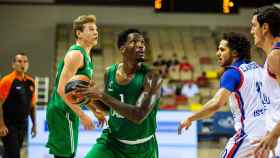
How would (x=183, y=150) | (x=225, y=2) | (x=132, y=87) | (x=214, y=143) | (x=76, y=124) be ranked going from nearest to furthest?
(x=132, y=87) → (x=76, y=124) → (x=225, y=2) → (x=183, y=150) → (x=214, y=143)

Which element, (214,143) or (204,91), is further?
(204,91)

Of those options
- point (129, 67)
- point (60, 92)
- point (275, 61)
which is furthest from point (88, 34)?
point (275, 61)

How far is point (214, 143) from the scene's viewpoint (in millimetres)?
14617

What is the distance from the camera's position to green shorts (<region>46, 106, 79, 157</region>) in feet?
17.6

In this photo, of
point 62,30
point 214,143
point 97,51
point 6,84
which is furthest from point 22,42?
point 6,84

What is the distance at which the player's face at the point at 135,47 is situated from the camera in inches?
163

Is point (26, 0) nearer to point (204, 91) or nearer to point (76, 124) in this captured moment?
point (204, 91)

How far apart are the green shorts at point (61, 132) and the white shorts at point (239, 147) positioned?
1.72 m

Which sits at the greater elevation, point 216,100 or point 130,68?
point 130,68

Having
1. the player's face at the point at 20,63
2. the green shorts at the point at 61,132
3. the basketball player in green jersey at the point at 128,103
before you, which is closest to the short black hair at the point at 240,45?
the basketball player in green jersey at the point at 128,103

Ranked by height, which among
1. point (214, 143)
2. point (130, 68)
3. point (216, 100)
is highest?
point (130, 68)

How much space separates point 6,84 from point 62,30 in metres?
13.6

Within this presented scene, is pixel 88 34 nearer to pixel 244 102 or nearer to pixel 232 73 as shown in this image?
pixel 232 73

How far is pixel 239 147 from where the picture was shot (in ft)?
14.2
